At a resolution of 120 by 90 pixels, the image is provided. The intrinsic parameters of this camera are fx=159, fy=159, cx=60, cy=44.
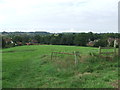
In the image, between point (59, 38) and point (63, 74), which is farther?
point (59, 38)

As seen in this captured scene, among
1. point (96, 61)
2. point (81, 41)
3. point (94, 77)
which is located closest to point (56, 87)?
point (94, 77)

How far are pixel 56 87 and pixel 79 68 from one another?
401 cm

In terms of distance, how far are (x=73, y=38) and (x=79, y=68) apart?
5113 centimetres

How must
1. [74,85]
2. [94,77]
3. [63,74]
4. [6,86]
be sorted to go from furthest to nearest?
[63,74] < [94,77] < [6,86] < [74,85]

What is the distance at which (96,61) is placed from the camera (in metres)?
11.4

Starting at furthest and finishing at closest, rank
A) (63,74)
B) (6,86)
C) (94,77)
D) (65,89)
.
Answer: (63,74), (94,77), (6,86), (65,89)

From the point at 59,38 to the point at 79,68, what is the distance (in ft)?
175

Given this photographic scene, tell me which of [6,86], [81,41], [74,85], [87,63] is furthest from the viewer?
[81,41]

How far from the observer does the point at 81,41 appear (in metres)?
56.3

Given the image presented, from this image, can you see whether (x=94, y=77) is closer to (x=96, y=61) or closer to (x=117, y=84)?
(x=117, y=84)

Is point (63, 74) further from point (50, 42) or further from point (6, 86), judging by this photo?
point (50, 42)

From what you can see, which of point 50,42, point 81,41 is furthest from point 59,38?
point 81,41

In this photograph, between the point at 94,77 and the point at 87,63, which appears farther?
the point at 87,63

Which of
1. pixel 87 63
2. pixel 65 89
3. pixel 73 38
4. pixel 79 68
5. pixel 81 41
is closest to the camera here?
pixel 65 89
